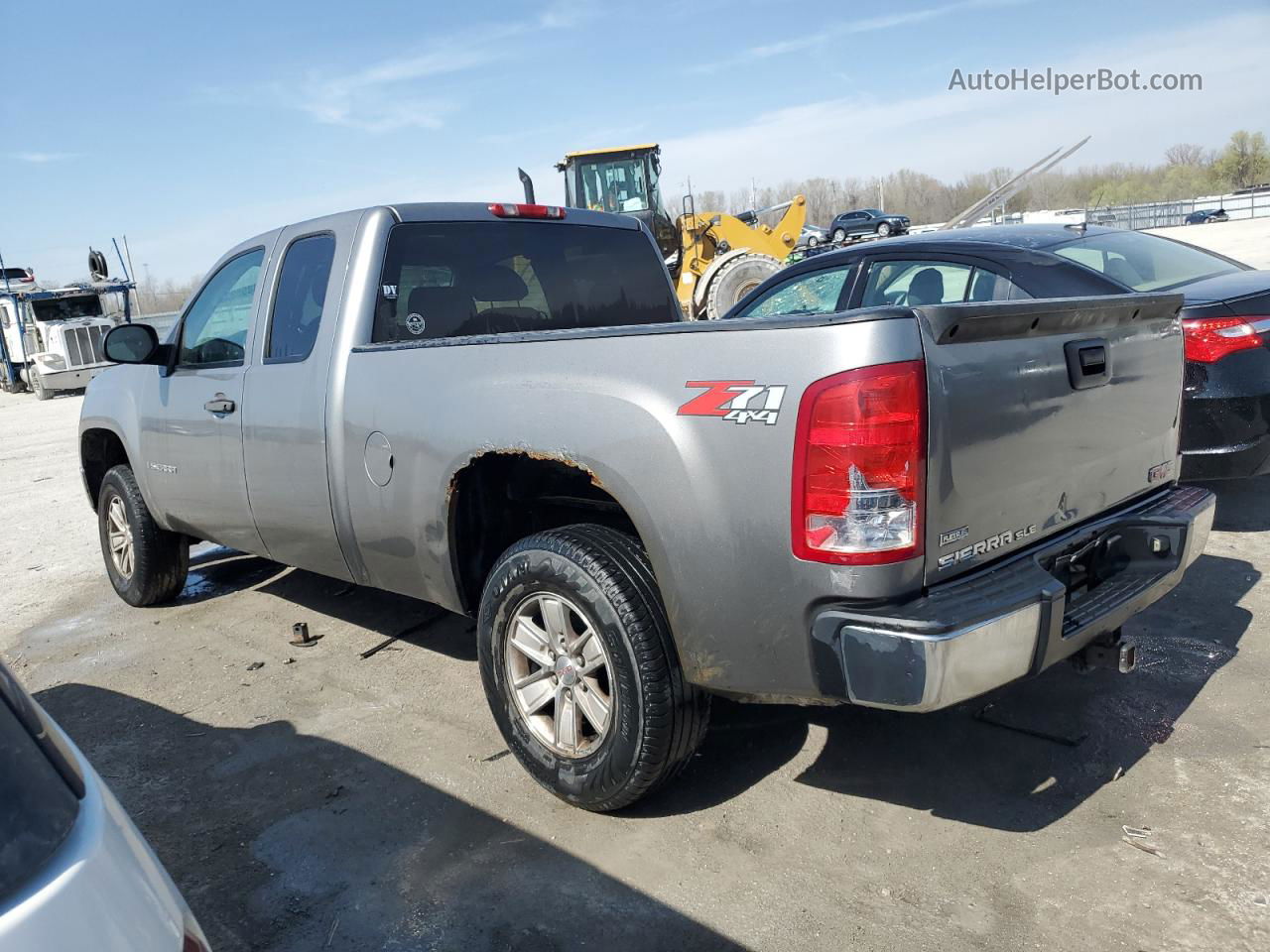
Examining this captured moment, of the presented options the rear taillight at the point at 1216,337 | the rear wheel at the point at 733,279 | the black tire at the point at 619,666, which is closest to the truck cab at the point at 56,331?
the rear wheel at the point at 733,279

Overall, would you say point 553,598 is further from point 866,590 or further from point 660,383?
point 866,590

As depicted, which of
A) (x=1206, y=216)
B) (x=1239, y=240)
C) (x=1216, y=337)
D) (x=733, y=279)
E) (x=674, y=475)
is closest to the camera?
(x=674, y=475)

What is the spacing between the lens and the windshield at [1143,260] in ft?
18.5

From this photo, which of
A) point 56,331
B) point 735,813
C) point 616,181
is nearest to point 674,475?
point 735,813

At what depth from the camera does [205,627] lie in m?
5.44

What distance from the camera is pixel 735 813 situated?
3.14 metres

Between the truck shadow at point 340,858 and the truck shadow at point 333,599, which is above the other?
the truck shadow at point 340,858

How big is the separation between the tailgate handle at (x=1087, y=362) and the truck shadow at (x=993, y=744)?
0.96 m

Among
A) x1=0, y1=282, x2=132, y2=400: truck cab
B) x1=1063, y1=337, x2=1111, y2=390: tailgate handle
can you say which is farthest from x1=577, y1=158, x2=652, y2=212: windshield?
x1=1063, y1=337, x2=1111, y2=390: tailgate handle

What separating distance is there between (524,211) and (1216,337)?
358cm

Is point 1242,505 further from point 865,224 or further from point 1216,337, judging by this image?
point 865,224

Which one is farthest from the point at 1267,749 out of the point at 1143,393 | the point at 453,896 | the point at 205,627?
the point at 205,627

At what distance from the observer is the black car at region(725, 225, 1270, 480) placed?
4.94 metres

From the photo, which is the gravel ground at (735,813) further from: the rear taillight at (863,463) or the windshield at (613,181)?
the windshield at (613,181)
